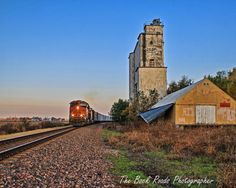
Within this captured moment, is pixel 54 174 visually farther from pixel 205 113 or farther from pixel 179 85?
pixel 179 85

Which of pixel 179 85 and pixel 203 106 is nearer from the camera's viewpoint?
pixel 203 106

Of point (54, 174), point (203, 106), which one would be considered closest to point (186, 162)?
point (54, 174)

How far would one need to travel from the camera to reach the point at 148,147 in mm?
15289

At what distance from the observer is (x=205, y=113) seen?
104 feet

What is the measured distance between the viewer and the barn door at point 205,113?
104ft

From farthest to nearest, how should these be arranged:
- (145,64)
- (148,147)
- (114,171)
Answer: (145,64) → (148,147) → (114,171)

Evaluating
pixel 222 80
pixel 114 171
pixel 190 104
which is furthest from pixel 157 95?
pixel 114 171

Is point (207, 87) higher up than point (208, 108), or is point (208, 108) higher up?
point (207, 87)

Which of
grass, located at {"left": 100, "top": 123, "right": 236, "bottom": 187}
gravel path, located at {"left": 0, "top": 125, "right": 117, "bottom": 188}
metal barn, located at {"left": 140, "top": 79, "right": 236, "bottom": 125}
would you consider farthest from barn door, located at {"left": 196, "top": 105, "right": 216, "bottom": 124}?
gravel path, located at {"left": 0, "top": 125, "right": 117, "bottom": 188}

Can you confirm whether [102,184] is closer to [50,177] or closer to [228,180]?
[50,177]

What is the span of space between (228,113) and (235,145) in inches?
787

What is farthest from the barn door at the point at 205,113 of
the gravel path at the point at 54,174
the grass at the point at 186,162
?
the gravel path at the point at 54,174

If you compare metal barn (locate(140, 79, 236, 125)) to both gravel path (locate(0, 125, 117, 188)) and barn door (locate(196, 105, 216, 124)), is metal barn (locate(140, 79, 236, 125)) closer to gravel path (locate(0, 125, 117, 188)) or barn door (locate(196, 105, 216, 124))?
barn door (locate(196, 105, 216, 124))

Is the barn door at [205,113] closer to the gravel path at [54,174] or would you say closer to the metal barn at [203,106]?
the metal barn at [203,106]
